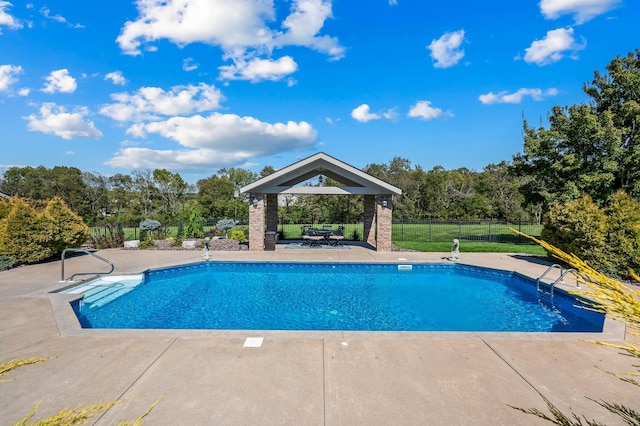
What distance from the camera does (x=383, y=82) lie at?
1038 inches

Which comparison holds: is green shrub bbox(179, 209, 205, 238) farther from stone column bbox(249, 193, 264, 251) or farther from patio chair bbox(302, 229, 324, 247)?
patio chair bbox(302, 229, 324, 247)

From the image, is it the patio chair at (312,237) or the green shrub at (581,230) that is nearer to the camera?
the green shrub at (581,230)

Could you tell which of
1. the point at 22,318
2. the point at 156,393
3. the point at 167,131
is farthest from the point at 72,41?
the point at 156,393

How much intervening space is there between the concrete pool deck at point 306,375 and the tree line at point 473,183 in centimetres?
1298

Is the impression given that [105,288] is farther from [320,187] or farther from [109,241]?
[320,187]

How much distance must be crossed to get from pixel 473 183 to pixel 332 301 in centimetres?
4403

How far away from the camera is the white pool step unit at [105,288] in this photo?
9.79 m

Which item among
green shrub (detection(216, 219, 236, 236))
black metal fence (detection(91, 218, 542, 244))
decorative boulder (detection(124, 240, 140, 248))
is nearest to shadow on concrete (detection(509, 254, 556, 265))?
black metal fence (detection(91, 218, 542, 244))

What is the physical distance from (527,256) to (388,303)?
396 inches

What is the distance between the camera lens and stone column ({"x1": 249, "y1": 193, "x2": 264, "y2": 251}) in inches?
685

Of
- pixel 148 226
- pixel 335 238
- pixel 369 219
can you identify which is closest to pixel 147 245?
pixel 148 226

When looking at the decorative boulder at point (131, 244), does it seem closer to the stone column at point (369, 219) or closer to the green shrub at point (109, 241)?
the green shrub at point (109, 241)

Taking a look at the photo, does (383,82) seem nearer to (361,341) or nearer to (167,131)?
(167,131)

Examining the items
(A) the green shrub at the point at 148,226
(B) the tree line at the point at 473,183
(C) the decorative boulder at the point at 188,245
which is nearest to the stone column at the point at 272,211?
(B) the tree line at the point at 473,183
